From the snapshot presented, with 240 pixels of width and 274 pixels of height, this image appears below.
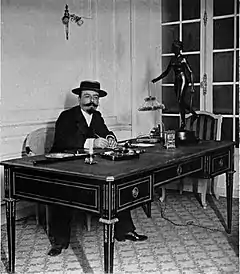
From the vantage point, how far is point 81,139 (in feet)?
13.3

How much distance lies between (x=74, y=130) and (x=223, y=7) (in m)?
2.54

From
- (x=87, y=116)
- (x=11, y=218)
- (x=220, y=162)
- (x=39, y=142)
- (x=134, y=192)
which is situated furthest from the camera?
Result: (x=39, y=142)

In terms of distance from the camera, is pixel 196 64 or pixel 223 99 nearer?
pixel 223 99

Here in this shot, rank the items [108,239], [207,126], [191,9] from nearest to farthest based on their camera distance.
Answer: [108,239]
[207,126]
[191,9]

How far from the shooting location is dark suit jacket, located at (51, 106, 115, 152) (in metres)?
4.00

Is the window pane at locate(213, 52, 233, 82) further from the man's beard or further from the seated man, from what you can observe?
the man's beard

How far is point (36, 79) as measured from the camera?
4840 millimetres

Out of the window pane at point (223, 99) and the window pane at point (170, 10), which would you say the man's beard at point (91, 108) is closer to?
the window pane at point (223, 99)

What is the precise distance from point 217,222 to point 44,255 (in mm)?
1737

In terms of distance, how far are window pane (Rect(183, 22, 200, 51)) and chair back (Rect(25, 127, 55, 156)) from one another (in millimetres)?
2119

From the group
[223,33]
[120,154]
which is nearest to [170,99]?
[223,33]

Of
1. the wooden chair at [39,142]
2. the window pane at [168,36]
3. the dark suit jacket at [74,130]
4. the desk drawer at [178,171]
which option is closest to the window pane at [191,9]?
the window pane at [168,36]

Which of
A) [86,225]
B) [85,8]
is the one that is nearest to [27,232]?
[86,225]

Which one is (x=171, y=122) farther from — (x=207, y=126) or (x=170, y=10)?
(x=170, y=10)
